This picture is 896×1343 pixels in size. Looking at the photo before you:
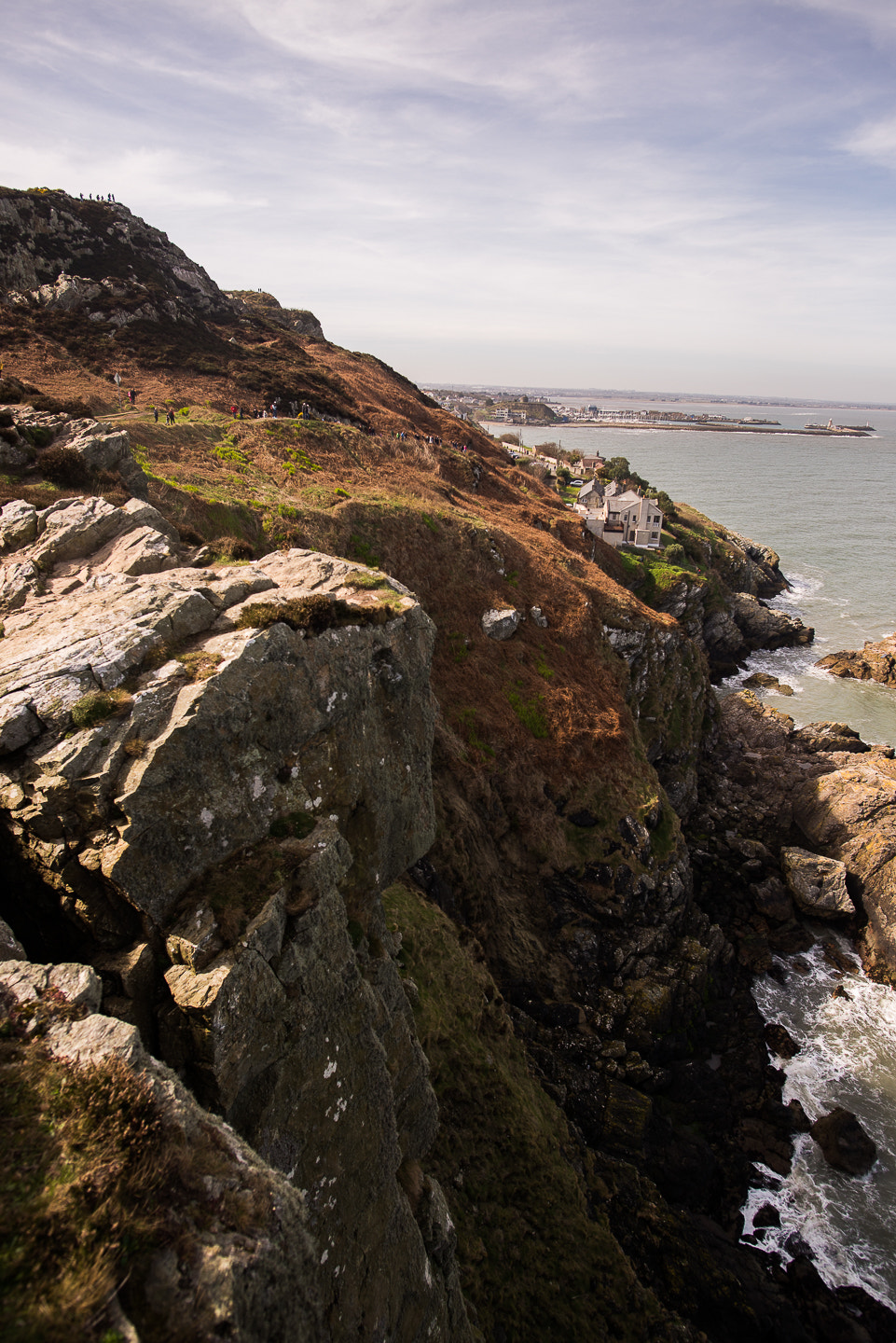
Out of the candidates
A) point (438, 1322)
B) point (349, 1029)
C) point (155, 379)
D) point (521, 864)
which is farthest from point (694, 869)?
point (155, 379)

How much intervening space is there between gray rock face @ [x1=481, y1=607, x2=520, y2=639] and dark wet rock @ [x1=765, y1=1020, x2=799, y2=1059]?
24766mm

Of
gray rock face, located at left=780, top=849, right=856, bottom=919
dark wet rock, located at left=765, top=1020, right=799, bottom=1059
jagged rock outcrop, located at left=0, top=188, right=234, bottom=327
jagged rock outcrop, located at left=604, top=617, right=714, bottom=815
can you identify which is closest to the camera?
dark wet rock, located at left=765, top=1020, right=799, bottom=1059

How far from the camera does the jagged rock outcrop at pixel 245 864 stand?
10.1 m

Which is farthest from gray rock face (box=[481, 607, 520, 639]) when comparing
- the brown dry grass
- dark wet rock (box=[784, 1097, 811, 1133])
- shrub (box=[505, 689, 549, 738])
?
the brown dry grass

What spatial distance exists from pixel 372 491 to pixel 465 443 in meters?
32.3

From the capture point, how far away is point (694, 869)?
38375 mm

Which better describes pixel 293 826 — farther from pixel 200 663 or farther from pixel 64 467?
pixel 64 467

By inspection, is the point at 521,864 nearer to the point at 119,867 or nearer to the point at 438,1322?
the point at 438,1322

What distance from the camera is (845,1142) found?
2550 cm

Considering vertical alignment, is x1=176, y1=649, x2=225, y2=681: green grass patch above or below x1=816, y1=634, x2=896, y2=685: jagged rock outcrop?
above

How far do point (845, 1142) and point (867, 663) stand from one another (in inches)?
2019

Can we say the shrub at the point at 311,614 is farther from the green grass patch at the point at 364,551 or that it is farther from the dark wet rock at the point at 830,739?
the dark wet rock at the point at 830,739

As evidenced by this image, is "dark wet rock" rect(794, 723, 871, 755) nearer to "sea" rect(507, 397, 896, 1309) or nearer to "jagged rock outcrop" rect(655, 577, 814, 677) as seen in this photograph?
"sea" rect(507, 397, 896, 1309)

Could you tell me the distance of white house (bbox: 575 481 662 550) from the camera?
71000mm
